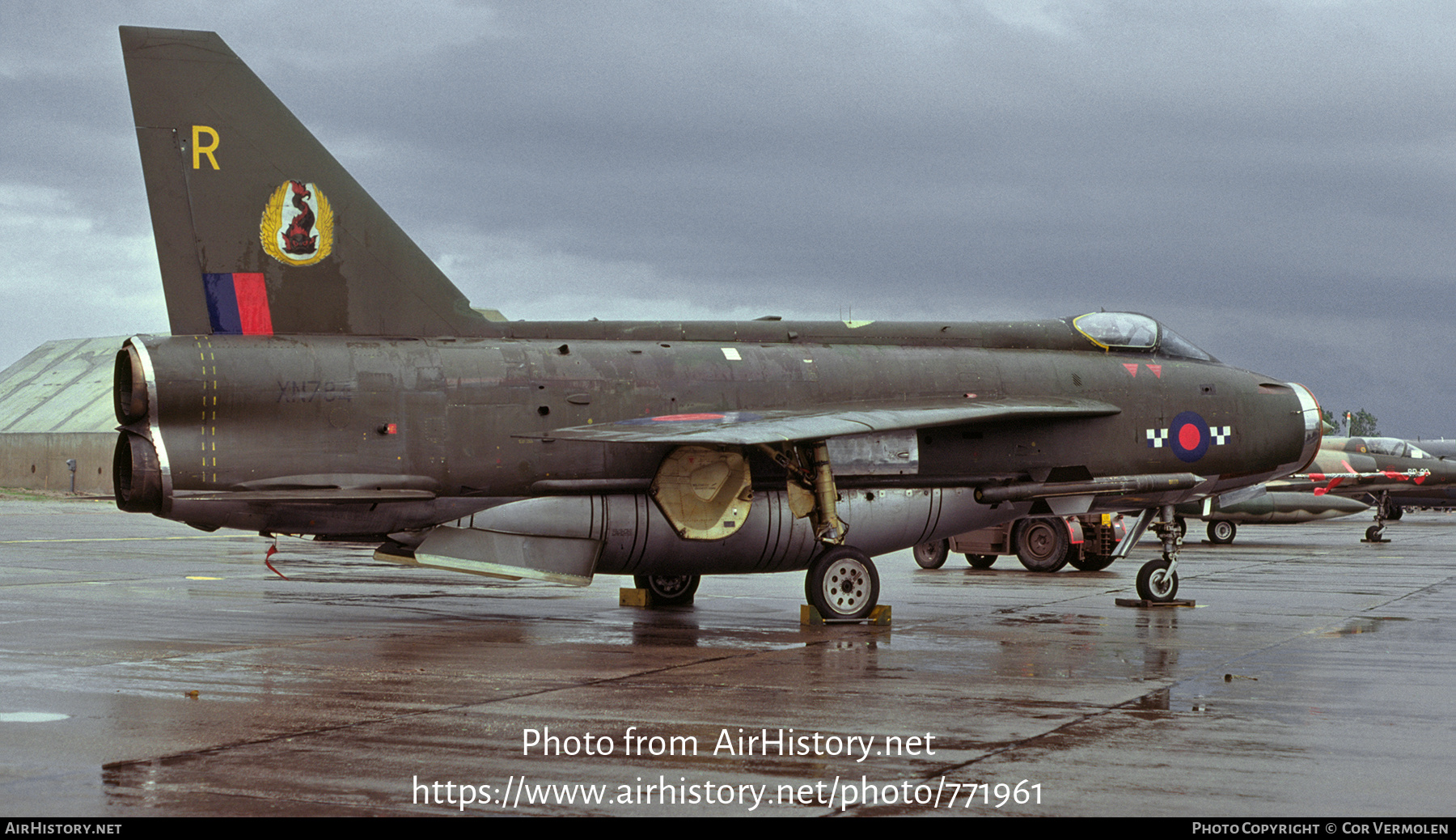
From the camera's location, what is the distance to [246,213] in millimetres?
13266

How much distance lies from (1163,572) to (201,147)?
12.5 metres

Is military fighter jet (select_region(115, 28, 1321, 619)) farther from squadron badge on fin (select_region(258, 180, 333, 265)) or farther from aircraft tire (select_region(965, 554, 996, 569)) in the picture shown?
aircraft tire (select_region(965, 554, 996, 569))

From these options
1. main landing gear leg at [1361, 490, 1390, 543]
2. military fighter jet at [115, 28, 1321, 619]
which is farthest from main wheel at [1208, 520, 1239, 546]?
military fighter jet at [115, 28, 1321, 619]

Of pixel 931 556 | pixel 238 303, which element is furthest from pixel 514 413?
pixel 931 556

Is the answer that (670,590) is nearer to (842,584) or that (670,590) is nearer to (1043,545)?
(842,584)

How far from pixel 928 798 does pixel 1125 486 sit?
989 cm

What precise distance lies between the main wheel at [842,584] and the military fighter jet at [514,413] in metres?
0.03

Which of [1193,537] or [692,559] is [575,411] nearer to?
[692,559]

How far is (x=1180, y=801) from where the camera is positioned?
6.11 metres

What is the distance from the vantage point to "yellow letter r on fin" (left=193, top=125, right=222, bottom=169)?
43.0 ft

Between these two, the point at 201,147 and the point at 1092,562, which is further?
the point at 1092,562

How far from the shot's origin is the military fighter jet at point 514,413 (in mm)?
12641

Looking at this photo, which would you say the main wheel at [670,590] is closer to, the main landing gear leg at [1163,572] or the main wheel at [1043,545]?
the main landing gear leg at [1163,572]
